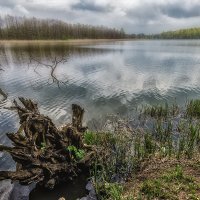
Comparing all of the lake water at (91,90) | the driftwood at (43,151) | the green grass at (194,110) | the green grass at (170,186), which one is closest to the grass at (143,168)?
the green grass at (170,186)

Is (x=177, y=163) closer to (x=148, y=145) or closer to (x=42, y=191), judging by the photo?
(x=148, y=145)

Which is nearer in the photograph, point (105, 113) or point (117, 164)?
point (117, 164)

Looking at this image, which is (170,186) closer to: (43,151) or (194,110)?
(43,151)

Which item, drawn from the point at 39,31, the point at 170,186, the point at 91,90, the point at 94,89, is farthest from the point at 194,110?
the point at 39,31

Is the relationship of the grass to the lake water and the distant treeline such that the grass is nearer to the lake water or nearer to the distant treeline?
the lake water

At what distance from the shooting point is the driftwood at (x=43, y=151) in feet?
27.7

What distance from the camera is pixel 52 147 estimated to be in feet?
30.0

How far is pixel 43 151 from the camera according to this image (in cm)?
877

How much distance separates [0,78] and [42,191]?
87.2 feet

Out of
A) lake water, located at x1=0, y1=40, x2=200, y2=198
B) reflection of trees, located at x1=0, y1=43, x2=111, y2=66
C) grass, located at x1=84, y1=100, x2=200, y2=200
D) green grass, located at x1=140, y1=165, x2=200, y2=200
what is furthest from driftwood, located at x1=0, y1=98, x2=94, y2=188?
reflection of trees, located at x1=0, y1=43, x2=111, y2=66

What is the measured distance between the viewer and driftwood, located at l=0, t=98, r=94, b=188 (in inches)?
332

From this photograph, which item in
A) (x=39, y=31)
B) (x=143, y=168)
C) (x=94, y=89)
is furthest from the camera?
(x=39, y=31)

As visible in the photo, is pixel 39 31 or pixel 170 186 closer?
pixel 170 186

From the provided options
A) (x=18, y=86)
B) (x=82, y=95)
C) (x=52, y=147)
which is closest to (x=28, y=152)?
(x=52, y=147)
